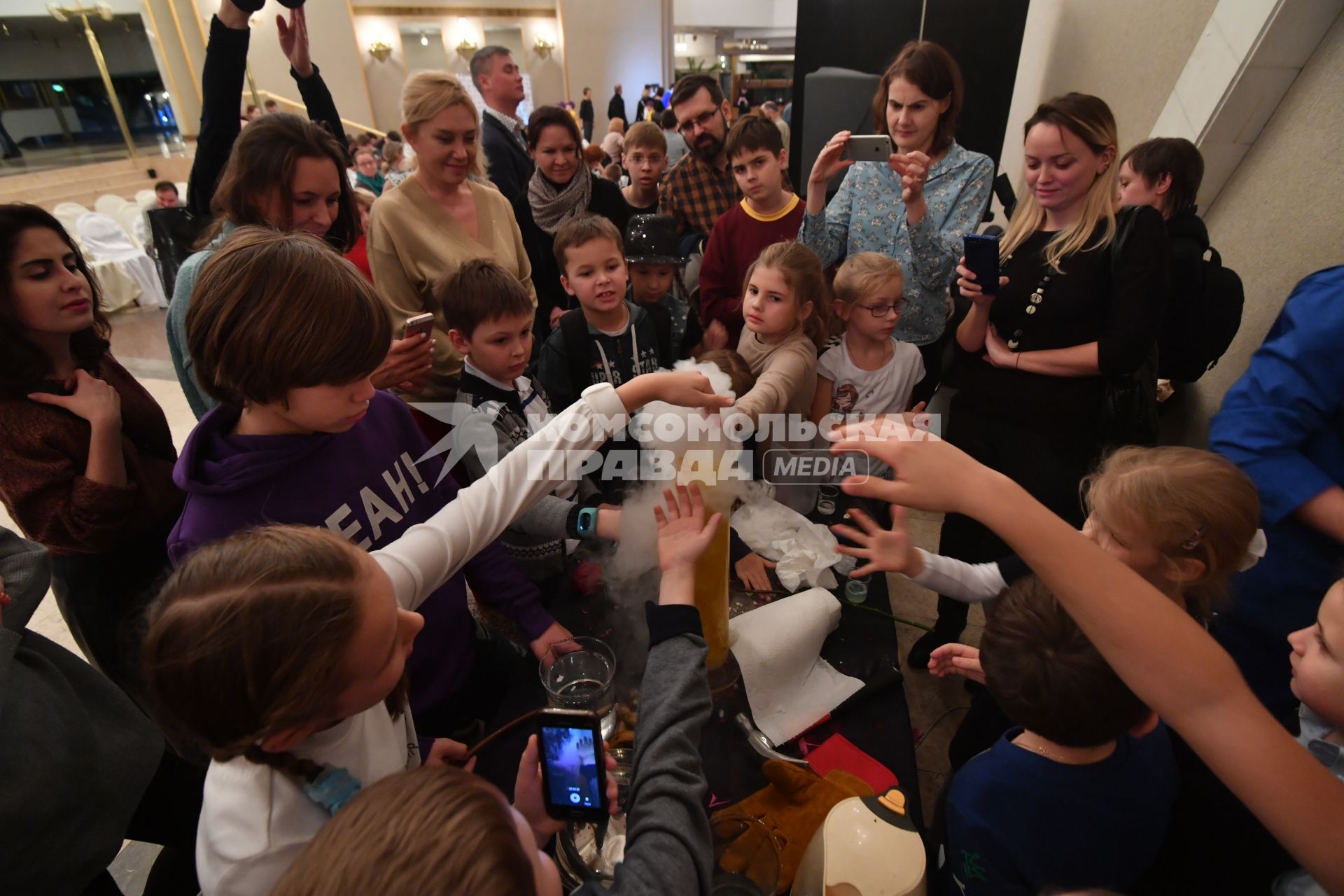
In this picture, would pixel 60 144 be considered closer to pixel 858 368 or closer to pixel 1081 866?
pixel 858 368

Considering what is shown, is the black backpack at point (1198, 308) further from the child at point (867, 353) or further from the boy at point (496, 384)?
the boy at point (496, 384)

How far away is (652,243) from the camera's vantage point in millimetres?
2527

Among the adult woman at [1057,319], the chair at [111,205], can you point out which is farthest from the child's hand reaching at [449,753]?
the chair at [111,205]

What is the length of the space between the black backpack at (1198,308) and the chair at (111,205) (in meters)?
11.3

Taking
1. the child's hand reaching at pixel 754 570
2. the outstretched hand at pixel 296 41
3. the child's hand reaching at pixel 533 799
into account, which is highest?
the outstretched hand at pixel 296 41

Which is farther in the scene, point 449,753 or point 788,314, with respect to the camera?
point 788,314

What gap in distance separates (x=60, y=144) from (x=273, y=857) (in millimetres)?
18510

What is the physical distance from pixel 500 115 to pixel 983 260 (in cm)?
271

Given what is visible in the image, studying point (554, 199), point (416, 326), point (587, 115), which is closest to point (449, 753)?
point (416, 326)

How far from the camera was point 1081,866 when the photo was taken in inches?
38.0

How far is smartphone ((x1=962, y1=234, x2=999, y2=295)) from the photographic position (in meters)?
1.83

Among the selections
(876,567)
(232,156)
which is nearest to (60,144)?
(232,156)

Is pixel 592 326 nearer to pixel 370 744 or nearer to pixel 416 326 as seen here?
pixel 416 326

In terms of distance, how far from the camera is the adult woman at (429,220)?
2154 millimetres
